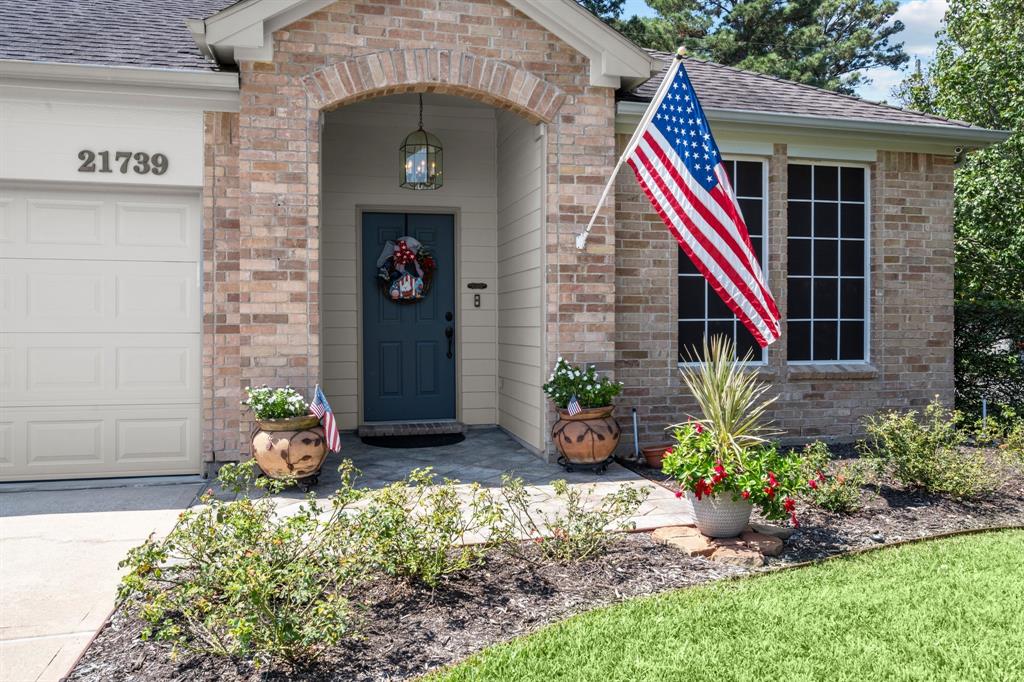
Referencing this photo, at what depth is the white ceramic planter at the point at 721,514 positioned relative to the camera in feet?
14.9

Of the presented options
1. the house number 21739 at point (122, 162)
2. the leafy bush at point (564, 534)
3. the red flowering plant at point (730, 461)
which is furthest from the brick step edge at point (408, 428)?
the red flowering plant at point (730, 461)

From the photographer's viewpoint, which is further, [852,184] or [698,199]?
[852,184]

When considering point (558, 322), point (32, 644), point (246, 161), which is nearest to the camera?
point (32, 644)

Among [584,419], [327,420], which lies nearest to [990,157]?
[584,419]

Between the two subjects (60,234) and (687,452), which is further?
(60,234)

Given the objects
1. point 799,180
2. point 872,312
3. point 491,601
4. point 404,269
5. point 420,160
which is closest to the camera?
point 491,601

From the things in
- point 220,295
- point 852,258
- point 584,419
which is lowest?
point 584,419

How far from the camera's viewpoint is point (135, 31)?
7.31 metres

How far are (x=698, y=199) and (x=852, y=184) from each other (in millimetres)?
3655

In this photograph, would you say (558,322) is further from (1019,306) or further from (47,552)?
(1019,306)

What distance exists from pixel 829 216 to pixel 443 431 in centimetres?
472

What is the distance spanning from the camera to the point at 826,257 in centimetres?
820

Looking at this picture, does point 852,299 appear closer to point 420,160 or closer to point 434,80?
point 420,160

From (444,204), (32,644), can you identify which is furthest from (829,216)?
(32,644)
